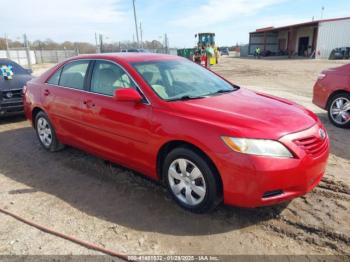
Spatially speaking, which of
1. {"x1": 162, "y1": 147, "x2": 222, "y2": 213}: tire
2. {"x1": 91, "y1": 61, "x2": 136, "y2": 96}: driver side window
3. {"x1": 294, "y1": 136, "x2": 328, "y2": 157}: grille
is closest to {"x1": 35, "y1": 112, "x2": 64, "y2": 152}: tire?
{"x1": 91, "y1": 61, "x2": 136, "y2": 96}: driver side window

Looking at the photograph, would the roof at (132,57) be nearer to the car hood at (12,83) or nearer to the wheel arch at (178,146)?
the wheel arch at (178,146)

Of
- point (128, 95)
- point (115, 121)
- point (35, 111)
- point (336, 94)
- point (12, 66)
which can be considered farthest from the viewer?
point (12, 66)

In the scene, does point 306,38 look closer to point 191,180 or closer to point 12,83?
point 12,83

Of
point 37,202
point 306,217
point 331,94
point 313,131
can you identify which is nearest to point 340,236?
point 306,217

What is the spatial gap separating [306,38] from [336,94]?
147 ft

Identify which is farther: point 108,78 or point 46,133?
point 46,133

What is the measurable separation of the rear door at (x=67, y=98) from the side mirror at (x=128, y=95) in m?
0.98

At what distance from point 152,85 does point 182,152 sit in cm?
93

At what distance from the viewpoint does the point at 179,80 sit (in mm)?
3869

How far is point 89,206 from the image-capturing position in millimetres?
3438

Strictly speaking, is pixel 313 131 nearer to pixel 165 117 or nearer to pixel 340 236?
pixel 340 236

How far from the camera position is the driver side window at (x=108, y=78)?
12.1ft

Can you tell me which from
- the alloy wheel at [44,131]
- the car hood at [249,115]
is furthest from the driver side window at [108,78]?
the alloy wheel at [44,131]

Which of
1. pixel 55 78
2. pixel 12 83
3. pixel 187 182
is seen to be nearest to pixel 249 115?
pixel 187 182
